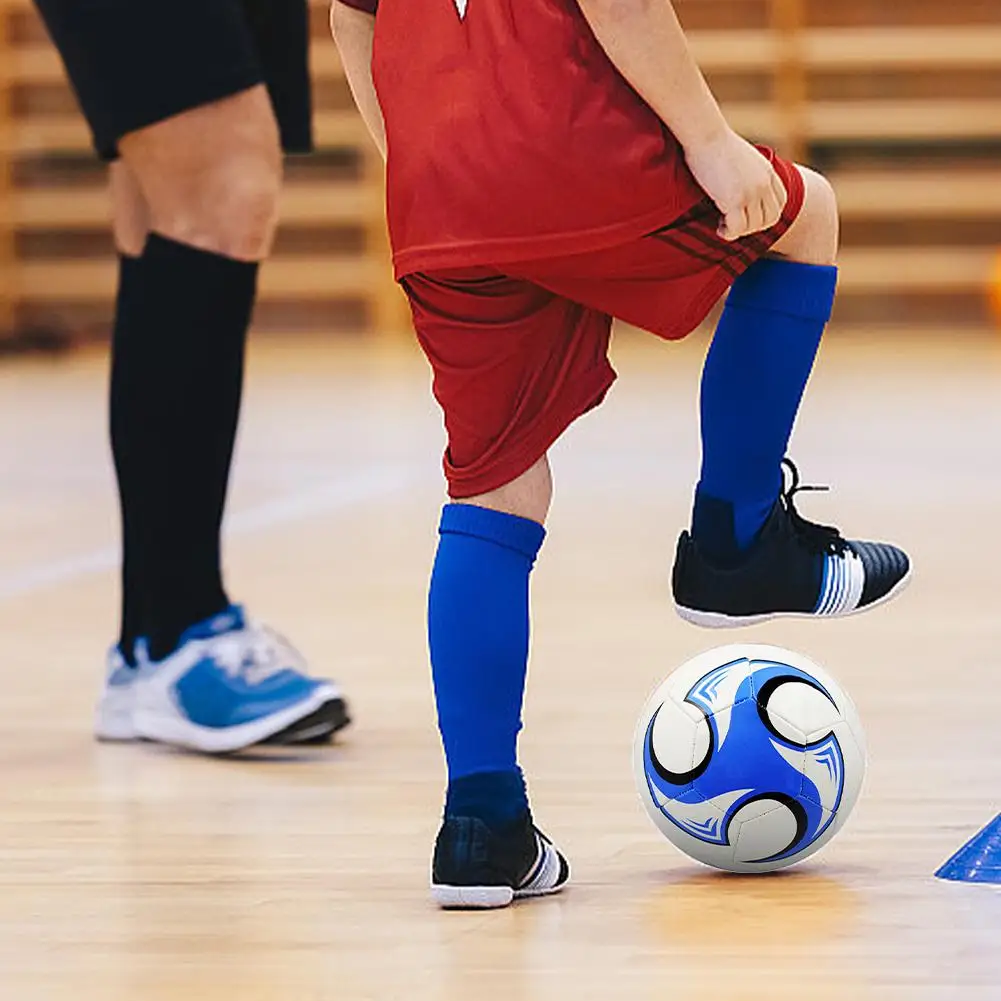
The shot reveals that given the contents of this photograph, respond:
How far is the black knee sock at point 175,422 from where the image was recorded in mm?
2258

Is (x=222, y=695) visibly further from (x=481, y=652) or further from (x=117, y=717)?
(x=481, y=652)

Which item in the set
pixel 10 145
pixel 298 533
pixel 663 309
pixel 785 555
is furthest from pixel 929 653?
pixel 10 145

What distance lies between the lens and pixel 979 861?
1620 millimetres

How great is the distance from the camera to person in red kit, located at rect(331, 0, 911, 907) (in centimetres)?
155

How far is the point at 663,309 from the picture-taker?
1.66 metres

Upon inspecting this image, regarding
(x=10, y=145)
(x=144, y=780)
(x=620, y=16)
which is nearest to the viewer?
(x=620, y=16)

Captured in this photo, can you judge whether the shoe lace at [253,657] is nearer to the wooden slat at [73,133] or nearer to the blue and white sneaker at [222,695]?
the blue and white sneaker at [222,695]

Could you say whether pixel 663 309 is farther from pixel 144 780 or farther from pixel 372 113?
pixel 144 780

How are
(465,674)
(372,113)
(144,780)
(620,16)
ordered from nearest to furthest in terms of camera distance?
1. (620,16)
2. (465,674)
3. (372,113)
4. (144,780)

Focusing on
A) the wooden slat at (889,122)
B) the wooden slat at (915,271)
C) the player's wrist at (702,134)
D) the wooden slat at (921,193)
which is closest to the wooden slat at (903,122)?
the wooden slat at (889,122)

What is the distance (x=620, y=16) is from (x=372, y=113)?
1.02 feet

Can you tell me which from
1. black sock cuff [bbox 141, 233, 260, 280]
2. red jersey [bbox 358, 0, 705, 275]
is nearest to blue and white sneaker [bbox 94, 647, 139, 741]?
black sock cuff [bbox 141, 233, 260, 280]

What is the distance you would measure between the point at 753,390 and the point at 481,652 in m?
0.33

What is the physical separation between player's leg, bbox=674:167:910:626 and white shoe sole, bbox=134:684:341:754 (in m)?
0.51
